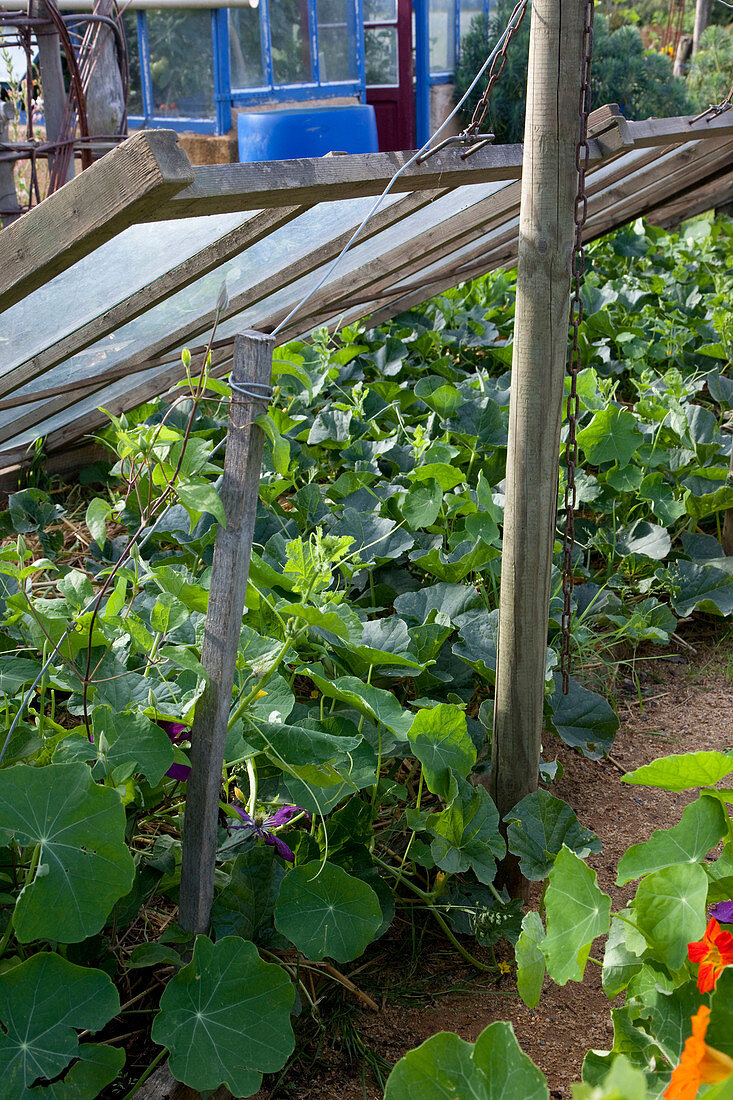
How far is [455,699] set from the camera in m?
1.65

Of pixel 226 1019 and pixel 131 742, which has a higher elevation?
pixel 131 742

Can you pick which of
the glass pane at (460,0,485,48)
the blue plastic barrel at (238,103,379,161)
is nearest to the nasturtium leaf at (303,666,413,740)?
the blue plastic barrel at (238,103,379,161)

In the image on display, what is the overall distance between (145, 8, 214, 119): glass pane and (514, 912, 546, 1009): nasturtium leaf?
7.47 meters

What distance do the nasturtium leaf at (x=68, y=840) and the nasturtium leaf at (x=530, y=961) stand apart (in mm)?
450

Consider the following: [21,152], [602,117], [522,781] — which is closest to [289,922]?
[522,781]

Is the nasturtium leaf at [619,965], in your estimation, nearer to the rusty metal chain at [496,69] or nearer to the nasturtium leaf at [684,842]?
the nasturtium leaf at [684,842]

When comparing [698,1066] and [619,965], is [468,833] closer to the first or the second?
[619,965]

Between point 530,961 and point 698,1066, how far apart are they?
0.58 m

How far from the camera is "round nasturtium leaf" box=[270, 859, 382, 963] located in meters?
1.17

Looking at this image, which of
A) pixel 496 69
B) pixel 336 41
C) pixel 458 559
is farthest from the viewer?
pixel 336 41

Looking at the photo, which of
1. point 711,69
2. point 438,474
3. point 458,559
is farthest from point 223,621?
point 711,69

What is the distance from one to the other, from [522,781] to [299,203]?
95 cm

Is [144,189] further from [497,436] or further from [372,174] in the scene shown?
[497,436]

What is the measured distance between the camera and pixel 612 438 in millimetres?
2268
